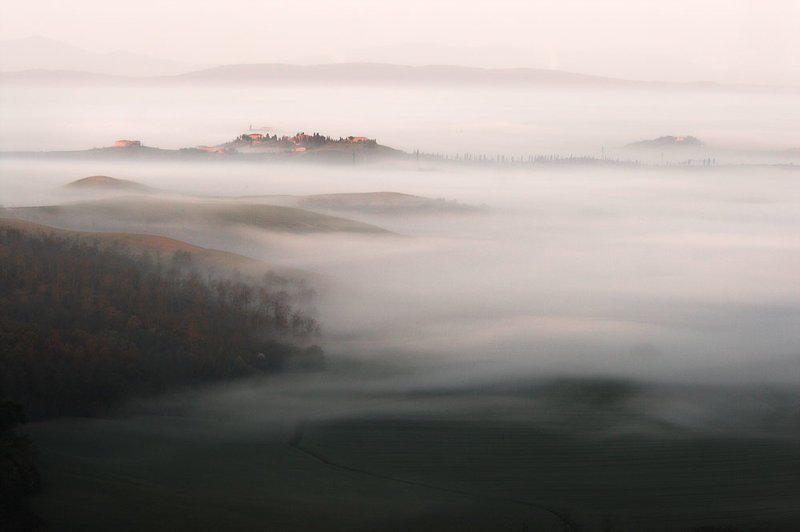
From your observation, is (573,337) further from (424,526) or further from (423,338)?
(424,526)

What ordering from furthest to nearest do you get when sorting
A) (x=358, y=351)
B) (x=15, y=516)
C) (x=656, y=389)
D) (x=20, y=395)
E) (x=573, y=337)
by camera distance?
(x=573, y=337) < (x=358, y=351) < (x=656, y=389) < (x=20, y=395) < (x=15, y=516)

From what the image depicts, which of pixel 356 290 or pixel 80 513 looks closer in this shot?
pixel 80 513

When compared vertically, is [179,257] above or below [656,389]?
above

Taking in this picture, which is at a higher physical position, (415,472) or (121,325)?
(121,325)

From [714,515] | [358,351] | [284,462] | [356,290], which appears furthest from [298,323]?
[714,515]

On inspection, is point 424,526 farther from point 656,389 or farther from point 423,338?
point 423,338

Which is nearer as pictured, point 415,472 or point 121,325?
point 415,472

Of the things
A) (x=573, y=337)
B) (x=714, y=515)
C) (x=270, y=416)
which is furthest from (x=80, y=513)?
(x=573, y=337)

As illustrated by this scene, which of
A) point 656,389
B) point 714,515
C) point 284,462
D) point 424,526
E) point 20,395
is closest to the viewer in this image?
point 424,526

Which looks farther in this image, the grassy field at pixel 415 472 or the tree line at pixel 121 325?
the tree line at pixel 121 325

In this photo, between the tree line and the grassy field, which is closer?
the grassy field
